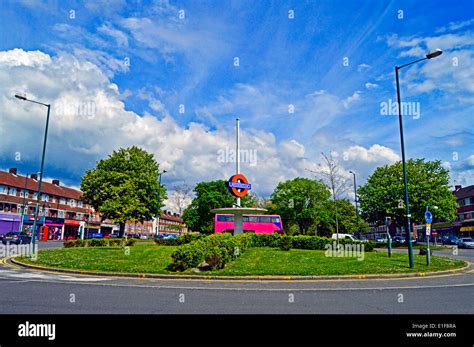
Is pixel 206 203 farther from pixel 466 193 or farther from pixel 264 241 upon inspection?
pixel 466 193

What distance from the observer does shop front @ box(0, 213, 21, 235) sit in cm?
5475

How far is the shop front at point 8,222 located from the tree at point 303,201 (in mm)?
44723

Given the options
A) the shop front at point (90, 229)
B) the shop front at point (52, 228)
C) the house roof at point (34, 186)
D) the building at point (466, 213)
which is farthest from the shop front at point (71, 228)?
the building at point (466, 213)

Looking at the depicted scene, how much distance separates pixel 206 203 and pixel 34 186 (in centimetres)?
3311

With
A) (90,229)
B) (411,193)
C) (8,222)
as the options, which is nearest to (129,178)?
(8,222)

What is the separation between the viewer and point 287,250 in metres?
25.7

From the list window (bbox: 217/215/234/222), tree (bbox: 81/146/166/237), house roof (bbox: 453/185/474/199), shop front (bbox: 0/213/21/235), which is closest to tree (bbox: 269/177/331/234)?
window (bbox: 217/215/234/222)

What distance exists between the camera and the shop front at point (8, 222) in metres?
54.8

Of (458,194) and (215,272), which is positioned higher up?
(458,194)

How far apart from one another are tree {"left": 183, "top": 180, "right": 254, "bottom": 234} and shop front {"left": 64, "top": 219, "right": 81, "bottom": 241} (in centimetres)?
2548

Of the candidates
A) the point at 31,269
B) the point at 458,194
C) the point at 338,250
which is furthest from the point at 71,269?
the point at 458,194
